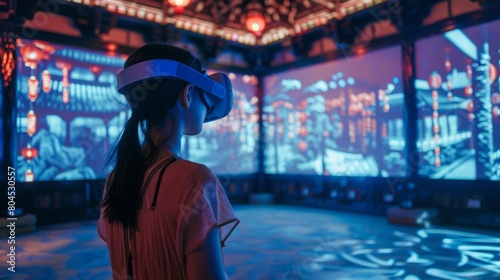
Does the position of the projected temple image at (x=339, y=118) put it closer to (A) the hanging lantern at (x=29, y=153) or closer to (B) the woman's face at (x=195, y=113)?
(A) the hanging lantern at (x=29, y=153)

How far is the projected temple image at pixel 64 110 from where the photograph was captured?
5.82 meters

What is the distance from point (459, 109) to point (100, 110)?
6170 mm

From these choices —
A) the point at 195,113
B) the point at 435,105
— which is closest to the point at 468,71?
the point at 435,105

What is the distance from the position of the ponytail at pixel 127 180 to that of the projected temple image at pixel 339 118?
6.15 m

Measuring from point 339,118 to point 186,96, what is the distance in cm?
672

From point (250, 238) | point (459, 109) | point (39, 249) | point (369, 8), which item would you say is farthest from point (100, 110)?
point (459, 109)

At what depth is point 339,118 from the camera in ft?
23.9

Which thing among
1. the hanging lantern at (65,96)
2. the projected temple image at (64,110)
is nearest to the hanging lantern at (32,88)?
the projected temple image at (64,110)

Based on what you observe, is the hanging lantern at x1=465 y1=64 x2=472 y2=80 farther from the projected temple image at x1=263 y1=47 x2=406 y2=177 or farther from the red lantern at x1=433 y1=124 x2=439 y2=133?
the projected temple image at x1=263 y1=47 x2=406 y2=177

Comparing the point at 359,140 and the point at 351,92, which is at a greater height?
the point at 351,92

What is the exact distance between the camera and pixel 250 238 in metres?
5.04

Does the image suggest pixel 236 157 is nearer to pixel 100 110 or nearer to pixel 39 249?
pixel 100 110

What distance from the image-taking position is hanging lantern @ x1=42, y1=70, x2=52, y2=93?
19.6 feet

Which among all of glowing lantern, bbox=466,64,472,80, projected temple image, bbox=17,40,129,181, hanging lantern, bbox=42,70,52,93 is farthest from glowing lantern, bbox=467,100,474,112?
hanging lantern, bbox=42,70,52,93
